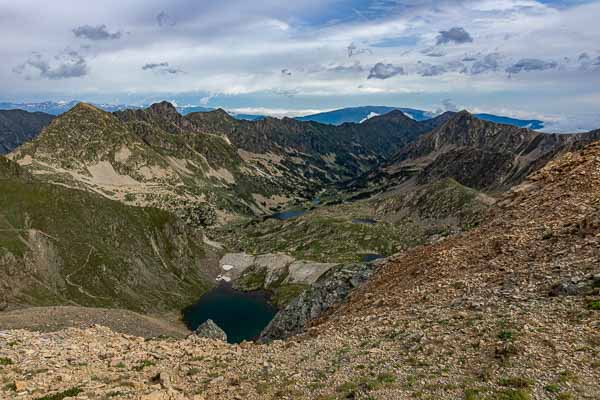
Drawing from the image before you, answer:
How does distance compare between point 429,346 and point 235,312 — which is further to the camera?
point 235,312

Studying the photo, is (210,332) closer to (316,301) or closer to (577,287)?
(316,301)

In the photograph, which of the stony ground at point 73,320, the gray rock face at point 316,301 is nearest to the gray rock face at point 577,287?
the gray rock face at point 316,301

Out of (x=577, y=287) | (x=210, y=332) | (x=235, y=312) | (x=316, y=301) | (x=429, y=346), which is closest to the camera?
(x=429, y=346)

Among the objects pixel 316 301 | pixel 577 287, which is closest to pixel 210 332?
pixel 316 301

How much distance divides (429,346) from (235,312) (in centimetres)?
16004

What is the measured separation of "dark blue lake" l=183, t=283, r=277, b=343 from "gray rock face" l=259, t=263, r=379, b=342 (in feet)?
310

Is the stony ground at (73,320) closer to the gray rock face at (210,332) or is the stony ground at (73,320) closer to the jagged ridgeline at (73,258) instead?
the gray rock face at (210,332)

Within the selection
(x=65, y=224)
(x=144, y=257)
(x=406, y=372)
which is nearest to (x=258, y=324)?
(x=144, y=257)

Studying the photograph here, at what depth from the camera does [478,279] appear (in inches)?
1337

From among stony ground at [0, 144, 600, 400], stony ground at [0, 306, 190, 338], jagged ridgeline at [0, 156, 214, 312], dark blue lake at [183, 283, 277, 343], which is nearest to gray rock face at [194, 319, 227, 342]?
stony ground at [0, 306, 190, 338]

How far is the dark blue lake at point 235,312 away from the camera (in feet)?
516

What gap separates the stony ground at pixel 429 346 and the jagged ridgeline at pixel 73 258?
124264 millimetres

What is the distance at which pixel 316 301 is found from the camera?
56.7 m

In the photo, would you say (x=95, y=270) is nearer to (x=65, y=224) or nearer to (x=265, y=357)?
(x=65, y=224)
